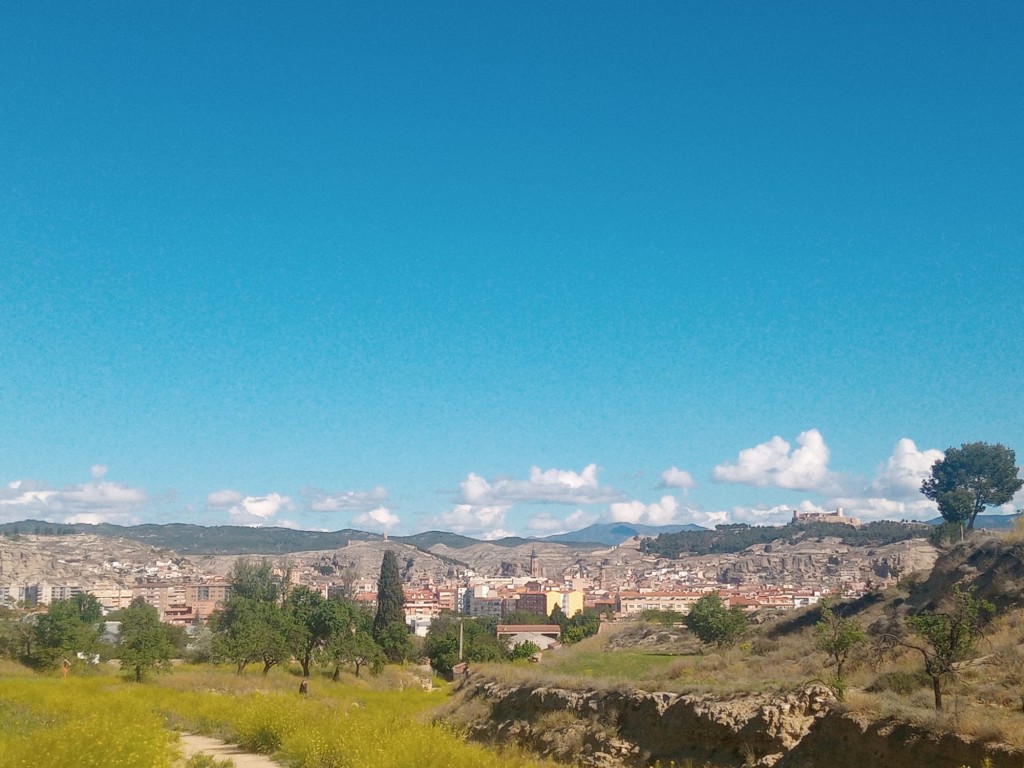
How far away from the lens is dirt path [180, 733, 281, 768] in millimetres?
25406

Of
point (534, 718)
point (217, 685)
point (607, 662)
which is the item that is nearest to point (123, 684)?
point (217, 685)

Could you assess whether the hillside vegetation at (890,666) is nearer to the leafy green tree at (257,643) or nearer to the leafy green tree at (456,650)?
the leafy green tree at (456,650)

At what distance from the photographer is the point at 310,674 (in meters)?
67.8

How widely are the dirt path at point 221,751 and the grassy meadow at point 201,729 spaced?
Answer: 40 centimetres

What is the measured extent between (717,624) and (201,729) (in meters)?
34.3

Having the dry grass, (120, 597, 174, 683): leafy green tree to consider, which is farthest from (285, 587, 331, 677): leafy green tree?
the dry grass

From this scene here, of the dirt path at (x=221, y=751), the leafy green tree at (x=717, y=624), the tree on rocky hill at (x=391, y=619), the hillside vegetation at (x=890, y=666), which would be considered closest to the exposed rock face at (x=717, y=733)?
the hillside vegetation at (x=890, y=666)

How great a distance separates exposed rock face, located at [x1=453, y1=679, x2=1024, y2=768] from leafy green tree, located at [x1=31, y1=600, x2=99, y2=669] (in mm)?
45307

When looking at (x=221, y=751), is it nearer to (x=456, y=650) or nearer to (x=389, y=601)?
(x=456, y=650)

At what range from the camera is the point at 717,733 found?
20.5 metres

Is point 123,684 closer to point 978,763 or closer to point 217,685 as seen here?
point 217,685

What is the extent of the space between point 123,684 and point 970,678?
4340cm

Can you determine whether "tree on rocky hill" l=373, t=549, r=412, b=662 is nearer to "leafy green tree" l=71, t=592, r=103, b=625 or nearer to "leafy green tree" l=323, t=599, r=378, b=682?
"leafy green tree" l=323, t=599, r=378, b=682

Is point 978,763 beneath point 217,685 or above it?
above
